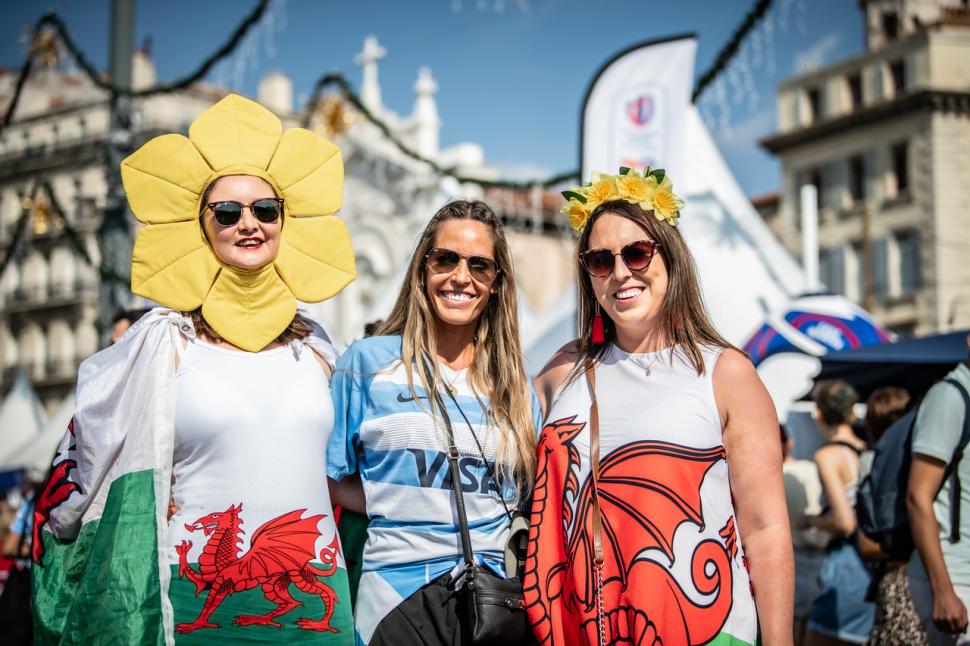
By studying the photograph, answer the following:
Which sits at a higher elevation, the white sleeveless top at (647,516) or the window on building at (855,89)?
the window on building at (855,89)

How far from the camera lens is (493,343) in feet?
10.9

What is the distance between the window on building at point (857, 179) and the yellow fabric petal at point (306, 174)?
126 ft

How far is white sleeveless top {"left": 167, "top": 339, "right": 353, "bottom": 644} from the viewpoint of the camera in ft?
9.26

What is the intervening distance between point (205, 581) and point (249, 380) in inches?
23.0

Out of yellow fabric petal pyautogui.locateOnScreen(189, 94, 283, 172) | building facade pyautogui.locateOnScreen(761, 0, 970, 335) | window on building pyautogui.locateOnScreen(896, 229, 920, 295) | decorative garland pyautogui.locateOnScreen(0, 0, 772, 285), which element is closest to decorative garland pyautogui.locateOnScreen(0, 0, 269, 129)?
decorative garland pyautogui.locateOnScreen(0, 0, 772, 285)

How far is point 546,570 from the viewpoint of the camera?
2.86 meters

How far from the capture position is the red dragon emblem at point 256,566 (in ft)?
9.21

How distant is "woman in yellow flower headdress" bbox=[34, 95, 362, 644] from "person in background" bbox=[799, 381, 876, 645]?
3655 millimetres

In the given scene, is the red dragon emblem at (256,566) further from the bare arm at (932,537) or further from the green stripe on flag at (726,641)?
the bare arm at (932,537)

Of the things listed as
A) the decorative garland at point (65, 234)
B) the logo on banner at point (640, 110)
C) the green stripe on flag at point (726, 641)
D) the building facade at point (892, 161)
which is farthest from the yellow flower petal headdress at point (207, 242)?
the building facade at point (892, 161)

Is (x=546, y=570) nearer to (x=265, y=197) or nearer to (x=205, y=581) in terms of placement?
(x=205, y=581)

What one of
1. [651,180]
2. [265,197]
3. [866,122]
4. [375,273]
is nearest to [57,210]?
[265,197]

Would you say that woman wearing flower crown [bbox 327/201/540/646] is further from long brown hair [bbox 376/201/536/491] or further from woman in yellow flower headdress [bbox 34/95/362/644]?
woman in yellow flower headdress [bbox 34/95/362/644]

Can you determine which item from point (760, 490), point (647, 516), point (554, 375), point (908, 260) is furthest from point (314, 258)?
point (908, 260)
